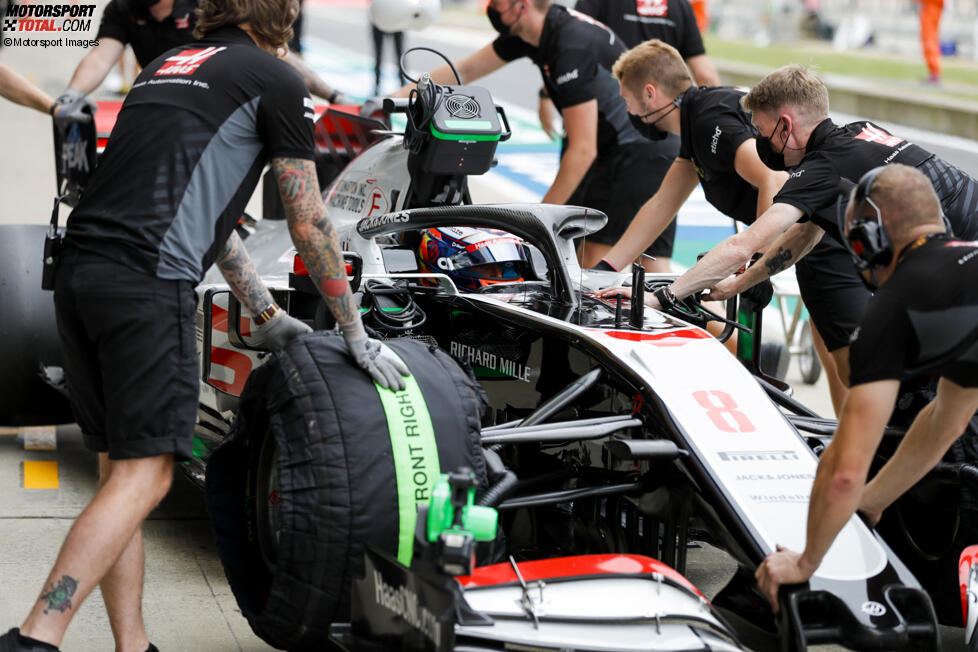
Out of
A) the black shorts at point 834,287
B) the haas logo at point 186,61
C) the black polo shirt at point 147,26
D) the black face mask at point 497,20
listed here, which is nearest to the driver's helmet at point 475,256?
the black shorts at point 834,287

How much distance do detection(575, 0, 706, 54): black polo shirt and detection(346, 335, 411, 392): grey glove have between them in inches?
193

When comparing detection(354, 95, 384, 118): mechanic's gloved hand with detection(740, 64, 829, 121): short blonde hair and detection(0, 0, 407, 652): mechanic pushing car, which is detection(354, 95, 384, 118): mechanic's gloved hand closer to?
detection(740, 64, 829, 121): short blonde hair

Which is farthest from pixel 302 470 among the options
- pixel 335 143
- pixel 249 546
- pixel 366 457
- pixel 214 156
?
pixel 335 143

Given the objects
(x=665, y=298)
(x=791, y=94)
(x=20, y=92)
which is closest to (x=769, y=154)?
(x=791, y=94)

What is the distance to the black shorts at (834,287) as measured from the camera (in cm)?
499

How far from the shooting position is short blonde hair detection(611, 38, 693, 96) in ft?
18.4

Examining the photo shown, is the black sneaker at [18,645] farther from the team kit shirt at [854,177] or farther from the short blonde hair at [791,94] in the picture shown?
the short blonde hair at [791,94]

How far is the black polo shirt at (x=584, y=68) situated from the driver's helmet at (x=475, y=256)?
2.03 meters

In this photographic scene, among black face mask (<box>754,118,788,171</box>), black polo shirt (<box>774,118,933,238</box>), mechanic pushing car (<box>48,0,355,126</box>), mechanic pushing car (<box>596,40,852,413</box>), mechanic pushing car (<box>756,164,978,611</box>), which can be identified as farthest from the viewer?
mechanic pushing car (<box>48,0,355,126</box>)

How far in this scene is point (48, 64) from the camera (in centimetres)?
2027

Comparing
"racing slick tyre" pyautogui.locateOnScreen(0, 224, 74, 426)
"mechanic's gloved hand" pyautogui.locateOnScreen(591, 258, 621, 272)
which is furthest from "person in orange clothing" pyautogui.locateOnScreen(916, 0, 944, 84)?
"racing slick tyre" pyautogui.locateOnScreen(0, 224, 74, 426)

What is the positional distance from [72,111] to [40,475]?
1492 mm

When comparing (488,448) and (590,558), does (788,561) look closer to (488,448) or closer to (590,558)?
(590,558)

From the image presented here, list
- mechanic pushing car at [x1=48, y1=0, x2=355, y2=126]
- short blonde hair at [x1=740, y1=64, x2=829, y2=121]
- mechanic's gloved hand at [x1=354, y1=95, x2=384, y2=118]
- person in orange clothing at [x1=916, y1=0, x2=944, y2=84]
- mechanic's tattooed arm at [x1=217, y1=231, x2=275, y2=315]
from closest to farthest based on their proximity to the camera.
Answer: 1. mechanic's tattooed arm at [x1=217, y1=231, x2=275, y2=315]
2. short blonde hair at [x1=740, y1=64, x2=829, y2=121]
3. mechanic's gloved hand at [x1=354, y1=95, x2=384, y2=118]
4. mechanic pushing car at [x1=48, y1=0, x2=355, y2=126]
5. person in orange clothing at [x1=916, y1=0, x2=944, y2=84]
